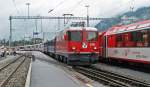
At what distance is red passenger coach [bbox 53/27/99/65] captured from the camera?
110ft

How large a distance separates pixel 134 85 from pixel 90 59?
14.5 meters

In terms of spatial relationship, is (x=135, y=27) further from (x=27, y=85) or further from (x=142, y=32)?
(x=27, y=85)

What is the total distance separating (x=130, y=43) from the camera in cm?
2958

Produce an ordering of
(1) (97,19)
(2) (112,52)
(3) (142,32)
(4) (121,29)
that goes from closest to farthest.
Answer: (3) (142,32)
(4) (121,29)
(2) (112,52)
(1) (97,19)

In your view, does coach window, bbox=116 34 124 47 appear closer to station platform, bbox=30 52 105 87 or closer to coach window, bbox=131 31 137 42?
coach window, bbox=131 31 137 42

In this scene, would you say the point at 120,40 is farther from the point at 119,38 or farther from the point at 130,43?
the point at 130,43

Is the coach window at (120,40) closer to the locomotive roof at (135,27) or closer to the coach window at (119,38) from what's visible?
the coach window at (119,38)

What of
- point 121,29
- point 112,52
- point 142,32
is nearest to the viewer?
point 142,32

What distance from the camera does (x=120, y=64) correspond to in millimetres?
36094

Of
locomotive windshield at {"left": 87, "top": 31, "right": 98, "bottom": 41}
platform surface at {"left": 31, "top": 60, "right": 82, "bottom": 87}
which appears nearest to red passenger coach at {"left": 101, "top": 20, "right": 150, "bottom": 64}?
locomotive windshield at {"left": 87, "top": 31, "right": 98, "bottom": 41}

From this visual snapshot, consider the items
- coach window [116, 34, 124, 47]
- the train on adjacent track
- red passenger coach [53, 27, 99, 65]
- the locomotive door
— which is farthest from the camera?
the locomotive door

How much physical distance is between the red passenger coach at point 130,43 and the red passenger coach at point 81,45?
5.31 ft

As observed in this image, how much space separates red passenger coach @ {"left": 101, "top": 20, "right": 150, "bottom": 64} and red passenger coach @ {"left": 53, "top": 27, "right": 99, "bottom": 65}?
Answer: 1.62m

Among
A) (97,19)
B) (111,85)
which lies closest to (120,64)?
(111,85)
